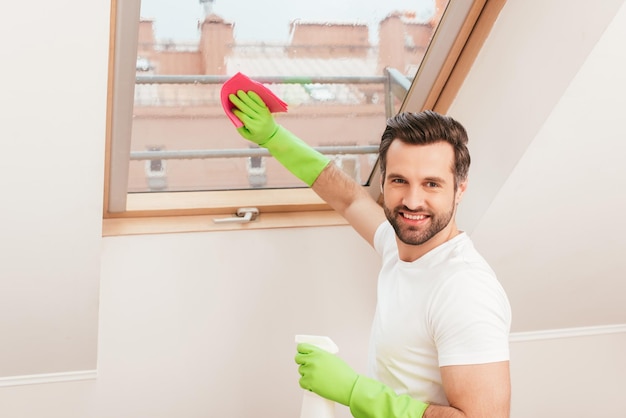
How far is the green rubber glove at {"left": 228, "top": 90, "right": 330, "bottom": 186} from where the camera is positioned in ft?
6.57

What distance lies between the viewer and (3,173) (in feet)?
5.97

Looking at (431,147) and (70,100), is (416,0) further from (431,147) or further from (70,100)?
(70,100)

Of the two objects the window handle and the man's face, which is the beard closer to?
the man's face

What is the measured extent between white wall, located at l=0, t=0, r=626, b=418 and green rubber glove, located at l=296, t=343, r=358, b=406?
0.70 metres

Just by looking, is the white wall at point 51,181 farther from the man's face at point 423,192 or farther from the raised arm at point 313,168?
the man's face at point 423,192

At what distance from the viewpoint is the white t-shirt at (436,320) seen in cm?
156

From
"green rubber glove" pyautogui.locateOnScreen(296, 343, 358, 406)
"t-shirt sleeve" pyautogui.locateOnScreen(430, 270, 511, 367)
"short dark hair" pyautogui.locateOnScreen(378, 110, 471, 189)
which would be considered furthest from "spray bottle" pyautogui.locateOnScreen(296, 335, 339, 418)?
"short dark hair" pyautogui.locateOnScreen(378, 110, 471, 189)

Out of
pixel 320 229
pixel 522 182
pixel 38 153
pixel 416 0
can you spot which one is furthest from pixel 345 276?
pixel 38 153

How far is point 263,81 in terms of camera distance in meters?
2.22

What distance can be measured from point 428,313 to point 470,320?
12cm

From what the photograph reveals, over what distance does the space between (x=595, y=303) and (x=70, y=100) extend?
6.34 feet

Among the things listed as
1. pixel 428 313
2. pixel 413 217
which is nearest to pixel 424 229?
pixel 413 217

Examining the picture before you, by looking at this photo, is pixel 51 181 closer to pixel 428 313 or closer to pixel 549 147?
pixel 428 313

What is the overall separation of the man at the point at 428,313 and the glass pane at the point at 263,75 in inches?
20.6
